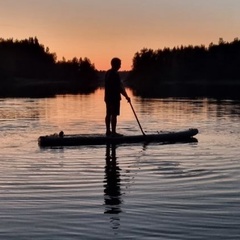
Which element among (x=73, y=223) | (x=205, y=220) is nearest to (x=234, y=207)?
(x=205, y=220)

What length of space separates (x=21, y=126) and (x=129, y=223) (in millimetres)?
14629

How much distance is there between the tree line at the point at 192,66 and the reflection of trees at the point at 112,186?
502 ft

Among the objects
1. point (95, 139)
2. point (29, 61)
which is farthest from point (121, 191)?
point (29, 61)

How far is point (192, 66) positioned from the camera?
598ft

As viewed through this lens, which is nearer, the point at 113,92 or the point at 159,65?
the point at 113,92

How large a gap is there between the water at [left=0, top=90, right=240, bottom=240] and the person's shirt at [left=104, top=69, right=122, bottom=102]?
158 cm

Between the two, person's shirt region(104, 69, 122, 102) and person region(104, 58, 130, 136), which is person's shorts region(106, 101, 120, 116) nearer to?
person region(104, 58, 130, 136)

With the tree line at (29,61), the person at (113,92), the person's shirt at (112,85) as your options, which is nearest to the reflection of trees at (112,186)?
the person at (113,92)

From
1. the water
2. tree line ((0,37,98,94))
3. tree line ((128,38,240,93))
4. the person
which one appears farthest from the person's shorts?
tree line ((128,38,240,93))

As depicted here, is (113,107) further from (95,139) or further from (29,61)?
(29,61)

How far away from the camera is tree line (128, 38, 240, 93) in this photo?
171 m

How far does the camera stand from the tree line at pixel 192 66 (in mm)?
171250

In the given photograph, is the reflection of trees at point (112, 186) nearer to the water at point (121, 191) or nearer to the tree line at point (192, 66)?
the water at point (121, 191)

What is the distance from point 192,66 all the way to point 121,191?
576 ft
